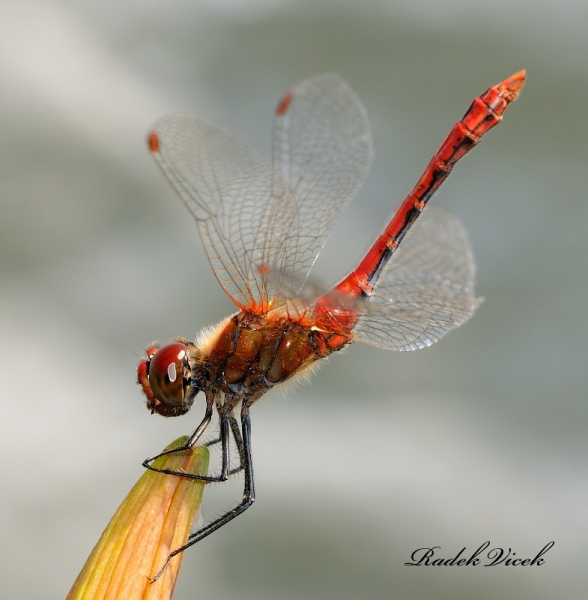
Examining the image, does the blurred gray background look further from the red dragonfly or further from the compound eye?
the compound eye

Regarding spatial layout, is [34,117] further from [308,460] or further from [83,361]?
[308,460]

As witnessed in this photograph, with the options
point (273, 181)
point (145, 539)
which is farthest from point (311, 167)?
point (145, 539)

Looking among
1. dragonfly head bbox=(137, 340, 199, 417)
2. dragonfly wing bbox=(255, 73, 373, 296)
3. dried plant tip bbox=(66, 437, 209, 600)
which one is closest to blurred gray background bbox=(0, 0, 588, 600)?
dragonfly wing bbox=(255, 73, 373, 296)

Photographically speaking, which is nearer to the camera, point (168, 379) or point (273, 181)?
point (168, 379)

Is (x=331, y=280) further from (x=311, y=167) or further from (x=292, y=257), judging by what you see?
(x=292, y=257)

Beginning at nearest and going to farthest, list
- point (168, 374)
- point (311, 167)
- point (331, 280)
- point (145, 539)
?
point (145, 539) → point (168, 374) → point (311, 167) → point (331, 280)

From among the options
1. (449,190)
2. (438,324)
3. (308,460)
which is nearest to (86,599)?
(438,324)
